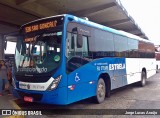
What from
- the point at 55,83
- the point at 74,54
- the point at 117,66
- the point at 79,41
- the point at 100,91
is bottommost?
the point at 100,91

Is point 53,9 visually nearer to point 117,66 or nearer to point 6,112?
point 117,66

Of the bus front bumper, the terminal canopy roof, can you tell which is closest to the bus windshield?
the bus front bumper

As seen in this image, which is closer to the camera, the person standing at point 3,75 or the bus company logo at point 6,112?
the bus company logo at point 6,112

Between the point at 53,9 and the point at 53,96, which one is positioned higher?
the point at 53,9

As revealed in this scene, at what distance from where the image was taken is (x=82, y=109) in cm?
788

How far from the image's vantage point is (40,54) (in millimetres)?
6891

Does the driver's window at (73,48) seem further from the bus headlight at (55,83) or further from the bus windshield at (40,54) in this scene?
the bus headlight at (55,83)

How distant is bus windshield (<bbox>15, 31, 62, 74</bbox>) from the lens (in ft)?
22.1

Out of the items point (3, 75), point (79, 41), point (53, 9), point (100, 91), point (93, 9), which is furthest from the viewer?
point (93, 9)

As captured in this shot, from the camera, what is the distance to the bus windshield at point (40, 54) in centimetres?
673

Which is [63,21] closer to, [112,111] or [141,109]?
[112,111]

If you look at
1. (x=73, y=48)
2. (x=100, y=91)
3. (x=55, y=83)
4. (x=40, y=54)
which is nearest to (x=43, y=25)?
(x=40, y=54)

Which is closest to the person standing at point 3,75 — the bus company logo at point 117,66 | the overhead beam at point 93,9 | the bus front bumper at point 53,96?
the bus front bumper at point 53,96

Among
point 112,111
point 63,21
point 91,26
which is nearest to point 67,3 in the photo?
point 91,26
